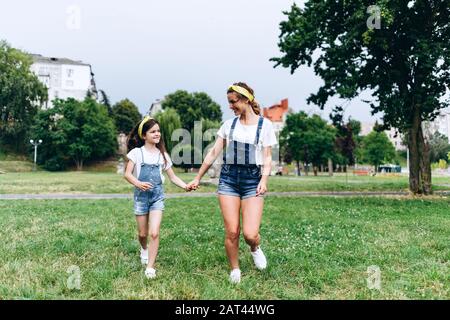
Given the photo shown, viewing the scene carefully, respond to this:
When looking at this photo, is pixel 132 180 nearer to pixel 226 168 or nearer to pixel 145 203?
pixel 145 203

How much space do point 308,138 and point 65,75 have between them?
62.5 meters

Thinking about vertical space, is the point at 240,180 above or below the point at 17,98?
below

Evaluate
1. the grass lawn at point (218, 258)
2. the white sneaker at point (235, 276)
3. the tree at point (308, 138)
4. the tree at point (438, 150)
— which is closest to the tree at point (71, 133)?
the tree at point (308, 138)

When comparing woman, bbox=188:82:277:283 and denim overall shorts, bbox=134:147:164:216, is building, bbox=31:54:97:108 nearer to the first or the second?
denim overall shorts, bbox=134:147:164:216

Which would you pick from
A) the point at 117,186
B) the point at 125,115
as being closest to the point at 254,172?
the point at 117,186

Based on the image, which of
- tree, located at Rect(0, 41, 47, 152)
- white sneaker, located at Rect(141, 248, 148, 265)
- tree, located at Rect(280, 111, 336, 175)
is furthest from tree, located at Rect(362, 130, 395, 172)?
white sneaker, located at Rect(141, 248, 148, 265)

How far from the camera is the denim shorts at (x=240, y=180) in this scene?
502cm

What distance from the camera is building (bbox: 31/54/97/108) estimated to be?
92.1 m

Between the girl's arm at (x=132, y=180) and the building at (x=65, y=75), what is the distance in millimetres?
91575

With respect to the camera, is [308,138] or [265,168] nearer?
[265,168]

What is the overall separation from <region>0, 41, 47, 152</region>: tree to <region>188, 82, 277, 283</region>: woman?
64.5 m

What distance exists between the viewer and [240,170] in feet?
16.5
